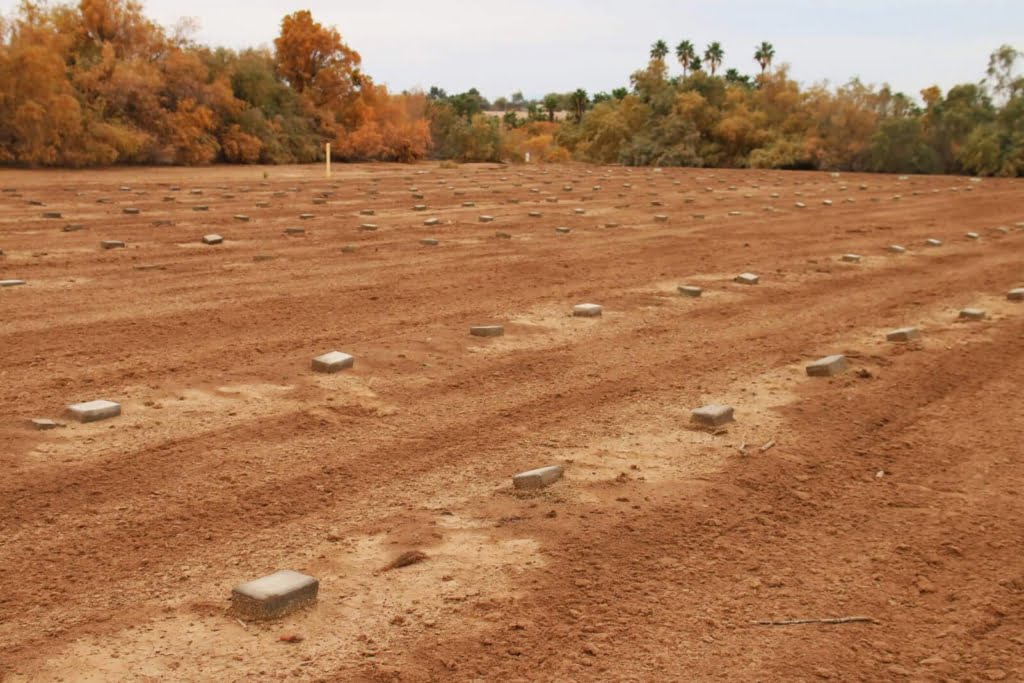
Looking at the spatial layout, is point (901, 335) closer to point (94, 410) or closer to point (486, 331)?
point (486, 331)

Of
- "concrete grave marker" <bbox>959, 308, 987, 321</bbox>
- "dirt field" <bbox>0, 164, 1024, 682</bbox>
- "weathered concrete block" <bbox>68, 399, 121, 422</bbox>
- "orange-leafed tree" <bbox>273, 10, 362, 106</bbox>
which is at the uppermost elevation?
"orange-leafed tree" <bbox>273, 10, 362, 106</bbox>

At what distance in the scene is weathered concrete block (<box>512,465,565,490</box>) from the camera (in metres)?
4.44

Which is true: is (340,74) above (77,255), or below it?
above

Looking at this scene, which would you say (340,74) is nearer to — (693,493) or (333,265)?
(333,265)

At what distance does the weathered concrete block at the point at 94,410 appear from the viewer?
206 inches

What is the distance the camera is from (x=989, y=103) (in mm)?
38000

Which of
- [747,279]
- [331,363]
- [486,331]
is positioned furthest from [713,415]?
[747,279]

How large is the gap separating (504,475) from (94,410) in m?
2.10

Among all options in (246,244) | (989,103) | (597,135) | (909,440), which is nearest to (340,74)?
(597,135)

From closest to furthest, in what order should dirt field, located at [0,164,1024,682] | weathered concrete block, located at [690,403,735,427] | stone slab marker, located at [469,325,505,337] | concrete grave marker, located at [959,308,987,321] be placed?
dirt field, located at [0,164,1024,682] → weathered concrete block, located at [690,403,735,427] → stone slab marker, located at [469,325,505,337] → concrete grave marker, located at [959,308,987,321]

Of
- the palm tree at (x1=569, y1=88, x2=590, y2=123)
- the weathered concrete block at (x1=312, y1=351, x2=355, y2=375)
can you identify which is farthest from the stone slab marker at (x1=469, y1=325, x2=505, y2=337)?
the palm tree at (x1=569, y1=88, x2=590, y2=123)

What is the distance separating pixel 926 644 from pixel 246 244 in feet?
33.7

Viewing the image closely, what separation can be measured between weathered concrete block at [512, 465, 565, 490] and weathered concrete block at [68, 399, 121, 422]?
7.06 ft

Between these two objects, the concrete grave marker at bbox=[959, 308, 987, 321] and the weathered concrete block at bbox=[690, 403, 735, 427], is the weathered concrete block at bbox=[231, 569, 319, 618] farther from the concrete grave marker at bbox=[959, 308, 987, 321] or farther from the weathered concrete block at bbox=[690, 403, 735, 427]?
the concrete grave marker at bbox=[959, 308, 987, 321]
